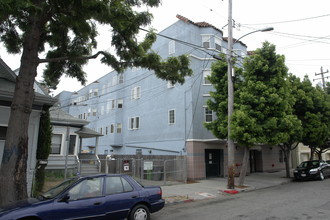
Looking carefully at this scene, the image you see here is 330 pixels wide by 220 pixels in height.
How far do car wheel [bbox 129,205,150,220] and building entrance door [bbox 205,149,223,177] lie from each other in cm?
1366

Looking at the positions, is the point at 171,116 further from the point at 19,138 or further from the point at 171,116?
the point at 19,138

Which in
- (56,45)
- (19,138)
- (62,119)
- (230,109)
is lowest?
(19,138)

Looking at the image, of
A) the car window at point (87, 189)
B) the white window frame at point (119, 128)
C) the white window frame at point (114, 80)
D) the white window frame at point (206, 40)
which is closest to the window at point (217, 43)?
the white window frame at point (206, 40)

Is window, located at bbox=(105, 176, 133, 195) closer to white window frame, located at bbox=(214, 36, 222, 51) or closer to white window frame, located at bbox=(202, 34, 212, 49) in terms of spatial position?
white window frame, located at bbox=(202, 34, 212, 49)

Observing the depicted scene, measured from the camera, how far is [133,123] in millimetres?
26234

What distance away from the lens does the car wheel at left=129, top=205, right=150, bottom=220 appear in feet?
21.8

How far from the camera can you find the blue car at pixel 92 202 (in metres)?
5.49

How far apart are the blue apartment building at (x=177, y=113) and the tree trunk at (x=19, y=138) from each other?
32.3 feet

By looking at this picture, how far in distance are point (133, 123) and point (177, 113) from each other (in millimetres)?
7293

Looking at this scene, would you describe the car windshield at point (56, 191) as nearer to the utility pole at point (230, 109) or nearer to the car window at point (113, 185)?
the car window at point (113, 185)

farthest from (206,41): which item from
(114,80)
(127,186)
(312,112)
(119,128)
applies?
(127,186)

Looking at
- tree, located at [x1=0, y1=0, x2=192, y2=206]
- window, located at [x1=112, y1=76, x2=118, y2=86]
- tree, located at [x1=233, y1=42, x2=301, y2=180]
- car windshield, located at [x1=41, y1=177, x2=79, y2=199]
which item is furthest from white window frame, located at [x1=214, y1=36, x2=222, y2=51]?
car windshield, located at [x1=41, y1=177, x2=79, y2=199]

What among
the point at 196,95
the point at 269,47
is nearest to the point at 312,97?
the point at 269,47

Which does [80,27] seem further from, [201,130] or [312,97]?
[312,97]
